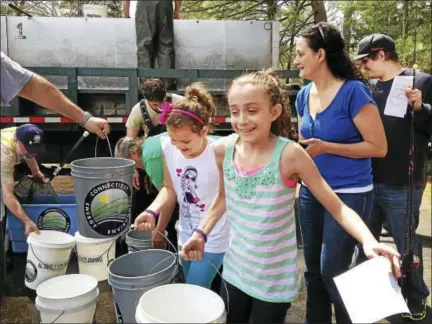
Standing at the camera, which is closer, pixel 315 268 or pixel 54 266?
pixel 315 268

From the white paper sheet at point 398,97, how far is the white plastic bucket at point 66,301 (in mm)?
2187

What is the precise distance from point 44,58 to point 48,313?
15.7ft

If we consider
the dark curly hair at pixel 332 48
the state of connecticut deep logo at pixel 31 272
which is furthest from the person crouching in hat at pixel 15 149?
the dark curly hair at pixel 332 48

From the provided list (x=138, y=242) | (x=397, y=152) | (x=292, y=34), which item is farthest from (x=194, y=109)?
(x=292, y=34)

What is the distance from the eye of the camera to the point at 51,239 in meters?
3.64

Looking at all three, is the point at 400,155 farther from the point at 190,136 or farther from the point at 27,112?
the point at 27,112

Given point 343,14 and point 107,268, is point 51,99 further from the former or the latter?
point 343,14

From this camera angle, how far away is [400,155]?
317 centimetres

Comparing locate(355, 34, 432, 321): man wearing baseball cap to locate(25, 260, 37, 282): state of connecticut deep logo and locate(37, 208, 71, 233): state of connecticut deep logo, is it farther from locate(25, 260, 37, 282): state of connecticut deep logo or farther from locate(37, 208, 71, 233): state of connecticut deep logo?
locate(37, 208, 71, 233): state of connecticut deep logo

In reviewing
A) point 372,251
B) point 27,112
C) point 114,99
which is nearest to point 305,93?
point 372,251

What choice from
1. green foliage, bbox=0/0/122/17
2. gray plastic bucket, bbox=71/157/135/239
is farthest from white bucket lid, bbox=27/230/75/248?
green foliage, bbox=0/0/122/17

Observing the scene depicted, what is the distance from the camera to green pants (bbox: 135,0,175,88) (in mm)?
5348

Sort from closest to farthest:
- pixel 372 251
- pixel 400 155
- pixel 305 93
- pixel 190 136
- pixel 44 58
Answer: pixel 372 251
pixel 190 136
pixel 305 93
pixel 400 155
pixel 44 58

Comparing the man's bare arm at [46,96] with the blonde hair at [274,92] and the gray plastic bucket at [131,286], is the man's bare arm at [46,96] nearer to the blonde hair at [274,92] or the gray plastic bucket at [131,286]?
the gray plastic bucket at [131,286]
